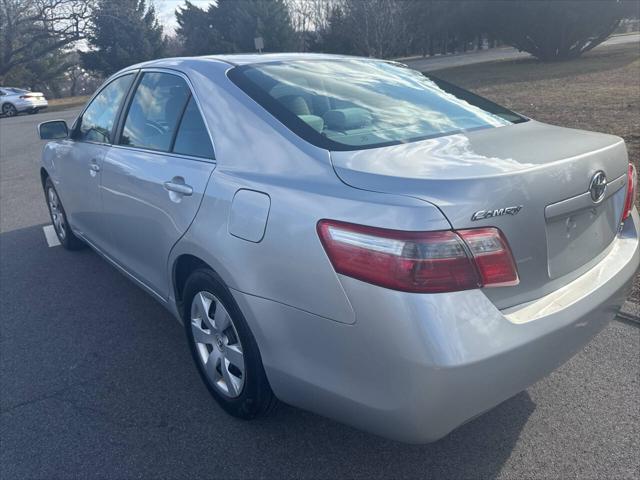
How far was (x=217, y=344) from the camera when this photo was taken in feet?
9.45

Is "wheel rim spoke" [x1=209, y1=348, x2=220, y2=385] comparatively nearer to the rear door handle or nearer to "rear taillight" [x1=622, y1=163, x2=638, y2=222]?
the rear door handle

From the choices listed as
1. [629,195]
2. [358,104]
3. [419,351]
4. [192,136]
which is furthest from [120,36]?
[419,351]

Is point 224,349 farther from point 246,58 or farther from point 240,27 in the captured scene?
point 240,27

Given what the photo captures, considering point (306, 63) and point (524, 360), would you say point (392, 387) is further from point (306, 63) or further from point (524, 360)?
point (306, 63)

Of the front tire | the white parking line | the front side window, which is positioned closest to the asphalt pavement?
the front tire

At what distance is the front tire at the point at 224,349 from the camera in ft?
8.59

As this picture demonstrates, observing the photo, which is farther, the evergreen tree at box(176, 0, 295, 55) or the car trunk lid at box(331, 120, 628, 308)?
the evergreen tree at box(176, 0, 295, 55)

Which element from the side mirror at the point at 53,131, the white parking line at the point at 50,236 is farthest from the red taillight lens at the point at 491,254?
the white parking line at the point at 50,236

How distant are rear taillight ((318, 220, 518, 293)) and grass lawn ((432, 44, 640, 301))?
246 cm

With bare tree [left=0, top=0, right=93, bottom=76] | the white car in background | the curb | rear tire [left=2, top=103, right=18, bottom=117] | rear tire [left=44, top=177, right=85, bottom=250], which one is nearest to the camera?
the curb

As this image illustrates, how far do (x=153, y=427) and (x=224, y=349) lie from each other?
1.81ft

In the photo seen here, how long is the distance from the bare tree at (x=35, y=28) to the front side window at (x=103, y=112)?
43396 millimetres

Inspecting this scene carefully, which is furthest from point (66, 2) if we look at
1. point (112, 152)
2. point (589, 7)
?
point (112, 152)

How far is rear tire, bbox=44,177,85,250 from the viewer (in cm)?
544
